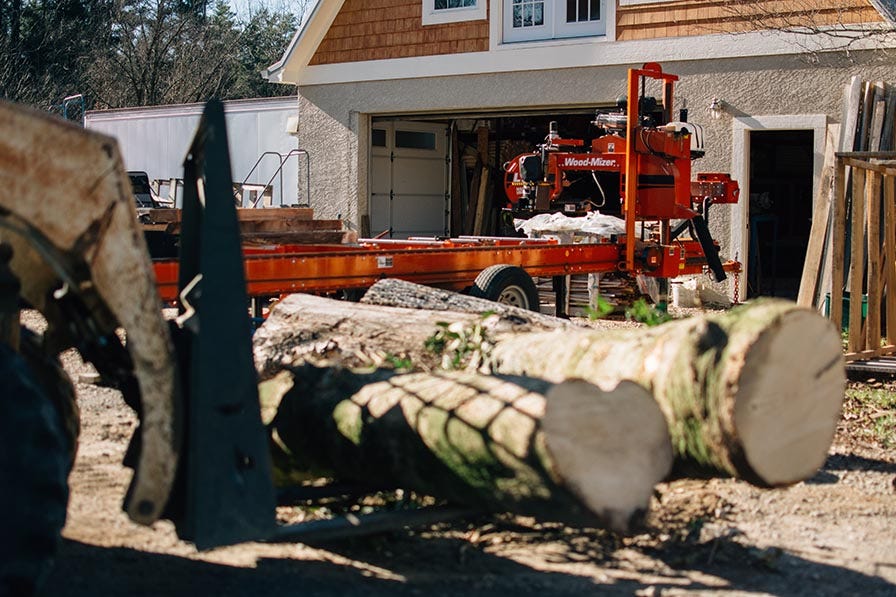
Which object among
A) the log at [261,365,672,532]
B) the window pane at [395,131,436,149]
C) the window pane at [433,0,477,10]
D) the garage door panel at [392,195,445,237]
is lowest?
the log at [261,365,672,532]

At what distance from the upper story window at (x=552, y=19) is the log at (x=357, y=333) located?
11495mm

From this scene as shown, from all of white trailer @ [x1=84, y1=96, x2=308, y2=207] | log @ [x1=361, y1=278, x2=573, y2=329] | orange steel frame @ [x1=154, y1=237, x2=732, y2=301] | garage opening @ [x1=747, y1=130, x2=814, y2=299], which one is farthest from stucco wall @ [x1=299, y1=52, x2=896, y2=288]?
log @ [x1=361, y1=278, x2=573, y2=329]

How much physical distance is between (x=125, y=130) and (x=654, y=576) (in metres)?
24.1

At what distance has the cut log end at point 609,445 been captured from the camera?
14.2 ft

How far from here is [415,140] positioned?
22562 millimetres

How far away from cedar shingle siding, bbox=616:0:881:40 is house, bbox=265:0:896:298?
0.02m

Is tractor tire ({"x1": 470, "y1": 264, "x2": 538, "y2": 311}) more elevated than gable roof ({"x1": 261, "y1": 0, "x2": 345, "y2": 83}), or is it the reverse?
gable roof ({"x1": 261, "y1": 0, "x2": 345, "y2": 83})

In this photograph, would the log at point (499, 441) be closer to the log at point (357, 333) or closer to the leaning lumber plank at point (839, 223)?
the log at point (357, 333)

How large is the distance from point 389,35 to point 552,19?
3119 millimetres

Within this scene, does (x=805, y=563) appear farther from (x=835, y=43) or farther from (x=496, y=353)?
(x=835, y=43)

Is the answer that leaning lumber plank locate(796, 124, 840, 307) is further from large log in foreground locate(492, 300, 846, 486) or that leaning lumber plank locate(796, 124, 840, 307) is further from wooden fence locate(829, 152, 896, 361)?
large log in foreground locate(492, 300, 846, 486)

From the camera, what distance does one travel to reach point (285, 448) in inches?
217

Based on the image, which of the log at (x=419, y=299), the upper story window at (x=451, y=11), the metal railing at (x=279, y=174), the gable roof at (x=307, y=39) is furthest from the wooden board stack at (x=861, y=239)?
the metal railing at (x=279, y=174)

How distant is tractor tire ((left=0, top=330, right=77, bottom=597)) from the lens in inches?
147
